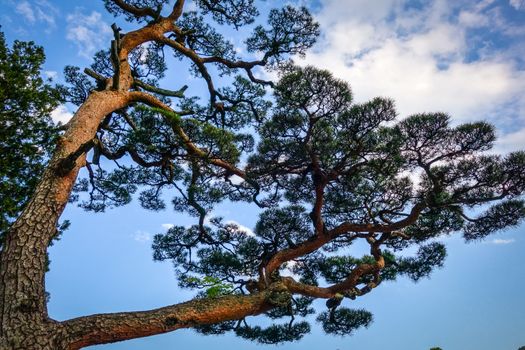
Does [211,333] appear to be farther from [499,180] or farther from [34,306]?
[499,180]

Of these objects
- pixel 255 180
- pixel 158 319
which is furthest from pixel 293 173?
pixel 158 319

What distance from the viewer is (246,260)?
6332 mm

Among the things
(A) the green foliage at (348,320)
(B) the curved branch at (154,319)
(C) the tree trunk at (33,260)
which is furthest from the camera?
(A) the green foliage at (348,320)

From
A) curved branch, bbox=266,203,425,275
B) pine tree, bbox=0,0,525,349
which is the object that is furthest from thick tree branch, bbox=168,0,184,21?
curved branch, bbox=266,203,425,275

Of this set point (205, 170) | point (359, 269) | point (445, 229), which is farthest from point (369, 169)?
point (205, 170)

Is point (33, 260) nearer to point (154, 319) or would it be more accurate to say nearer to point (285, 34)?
point (154, 319)

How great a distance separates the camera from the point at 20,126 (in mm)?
4762

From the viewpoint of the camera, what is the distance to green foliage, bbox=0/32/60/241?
4.58m

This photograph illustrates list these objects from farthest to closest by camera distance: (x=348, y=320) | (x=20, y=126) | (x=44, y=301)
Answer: (x=348, y=320) < (x=20, y=126) < (x=44, y=301)

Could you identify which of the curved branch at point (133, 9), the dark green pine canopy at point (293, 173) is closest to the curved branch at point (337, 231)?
the dark green pine canopy at point (293, 173)

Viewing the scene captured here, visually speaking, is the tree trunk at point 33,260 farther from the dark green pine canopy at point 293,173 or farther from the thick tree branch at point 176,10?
the thick tree branch at point 176,10

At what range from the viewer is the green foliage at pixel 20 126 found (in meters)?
4.58

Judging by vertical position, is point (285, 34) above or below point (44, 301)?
above

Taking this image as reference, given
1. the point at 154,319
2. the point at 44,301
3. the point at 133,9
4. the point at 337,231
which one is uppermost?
the point at 133,9
